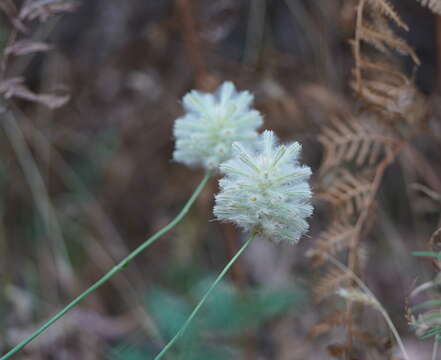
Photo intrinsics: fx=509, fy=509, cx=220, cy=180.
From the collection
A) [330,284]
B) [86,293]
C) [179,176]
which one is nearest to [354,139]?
[330,284]

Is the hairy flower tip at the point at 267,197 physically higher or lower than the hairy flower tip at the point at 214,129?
lower

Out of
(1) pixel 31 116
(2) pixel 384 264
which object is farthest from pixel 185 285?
(1) pixel 31 116

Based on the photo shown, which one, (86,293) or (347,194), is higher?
(347,194)

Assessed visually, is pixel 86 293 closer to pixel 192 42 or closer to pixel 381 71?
pixel 381 71

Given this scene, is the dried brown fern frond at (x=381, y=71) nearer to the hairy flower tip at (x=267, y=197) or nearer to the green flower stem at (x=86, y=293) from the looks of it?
the hairy flower tip at (x=267, y=197)

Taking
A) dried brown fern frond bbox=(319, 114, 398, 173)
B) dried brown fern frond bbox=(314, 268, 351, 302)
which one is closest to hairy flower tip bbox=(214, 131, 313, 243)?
dried brown fern frond bbox=(314, 268, 351, 302)

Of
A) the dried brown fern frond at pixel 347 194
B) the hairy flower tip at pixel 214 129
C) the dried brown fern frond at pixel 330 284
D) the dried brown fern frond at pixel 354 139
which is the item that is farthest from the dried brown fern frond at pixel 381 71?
the dried brown fern frond at pixel 330 284
